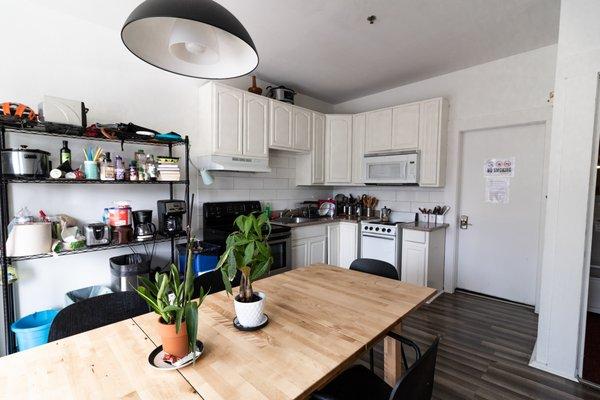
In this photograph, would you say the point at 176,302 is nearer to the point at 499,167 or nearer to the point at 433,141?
the point at 433,141

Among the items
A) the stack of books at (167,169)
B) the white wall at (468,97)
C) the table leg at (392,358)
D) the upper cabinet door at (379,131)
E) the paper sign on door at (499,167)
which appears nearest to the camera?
the table leg at (392,358)

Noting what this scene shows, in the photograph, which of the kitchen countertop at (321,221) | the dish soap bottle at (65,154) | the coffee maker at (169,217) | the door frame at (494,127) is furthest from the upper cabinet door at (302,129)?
the dish soap bottle at (65,154)

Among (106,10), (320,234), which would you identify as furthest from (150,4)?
(320,234)

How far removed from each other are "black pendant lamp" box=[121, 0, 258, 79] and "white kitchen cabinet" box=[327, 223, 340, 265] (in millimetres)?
2763

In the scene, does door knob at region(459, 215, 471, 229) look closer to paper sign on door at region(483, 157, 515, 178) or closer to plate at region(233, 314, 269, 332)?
paper sign on door at region(483, 157, 515, 178)

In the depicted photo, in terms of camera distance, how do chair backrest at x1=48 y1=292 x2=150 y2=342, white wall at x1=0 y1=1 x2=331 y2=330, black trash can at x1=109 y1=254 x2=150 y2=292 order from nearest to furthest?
chair backrest at x1=48 y1=292 x2=150 y2=342 < white wall at x1=0 y1=1 x2=331 y2=330 < black trash can at x1=109 y1=254 x2=150 y2=292

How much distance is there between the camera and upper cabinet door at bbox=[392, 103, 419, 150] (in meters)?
3.44

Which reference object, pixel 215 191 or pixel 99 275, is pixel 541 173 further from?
pixel 99 275

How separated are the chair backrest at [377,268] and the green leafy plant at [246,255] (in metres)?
1.05

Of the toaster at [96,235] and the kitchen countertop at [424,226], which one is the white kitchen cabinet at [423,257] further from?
the toaster at [96,235]

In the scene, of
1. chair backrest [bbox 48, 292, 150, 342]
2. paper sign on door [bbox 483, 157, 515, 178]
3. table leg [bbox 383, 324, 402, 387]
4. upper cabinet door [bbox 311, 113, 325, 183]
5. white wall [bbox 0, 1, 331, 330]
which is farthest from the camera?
upper cabinet door [bbox 311, 113, 325, 183]

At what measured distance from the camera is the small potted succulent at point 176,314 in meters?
0.88

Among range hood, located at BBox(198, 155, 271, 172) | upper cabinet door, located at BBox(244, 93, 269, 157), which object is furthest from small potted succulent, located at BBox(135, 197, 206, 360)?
upper cabinet door, located at BBox(244, 93, 269, 157)

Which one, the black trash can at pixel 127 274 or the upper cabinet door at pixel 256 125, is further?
the upper cabinet door at pixel 256 125
